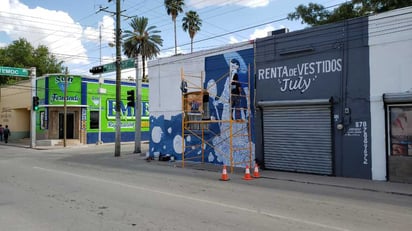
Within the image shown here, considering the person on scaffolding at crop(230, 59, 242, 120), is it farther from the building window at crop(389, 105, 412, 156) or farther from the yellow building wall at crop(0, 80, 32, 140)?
the yellow building wall at crop(0, 80, 32, 140)

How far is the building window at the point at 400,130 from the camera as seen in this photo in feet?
41.1

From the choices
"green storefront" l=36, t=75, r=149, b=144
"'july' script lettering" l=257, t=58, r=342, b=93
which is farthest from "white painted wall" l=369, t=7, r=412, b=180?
"green storefront" l=36, t=75, r=149, b=144

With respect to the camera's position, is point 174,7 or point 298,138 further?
point 174,7

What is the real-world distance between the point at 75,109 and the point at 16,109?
9.66 metres

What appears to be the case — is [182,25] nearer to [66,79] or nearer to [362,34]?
[66,79]

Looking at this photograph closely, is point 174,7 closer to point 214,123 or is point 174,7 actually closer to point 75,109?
point 75,109

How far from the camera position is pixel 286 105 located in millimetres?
15391

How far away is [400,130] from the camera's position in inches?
500

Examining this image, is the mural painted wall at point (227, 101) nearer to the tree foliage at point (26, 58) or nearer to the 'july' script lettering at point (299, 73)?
the 'july' script lettering at point (299, 73)

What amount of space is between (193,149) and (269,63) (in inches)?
237

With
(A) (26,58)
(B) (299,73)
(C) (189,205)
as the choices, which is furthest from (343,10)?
(A) (26,58)

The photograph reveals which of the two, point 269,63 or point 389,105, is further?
point 269,63

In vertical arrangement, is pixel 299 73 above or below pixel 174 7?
below

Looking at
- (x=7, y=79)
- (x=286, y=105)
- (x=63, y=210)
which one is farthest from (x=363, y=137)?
(x=7, y=79)
